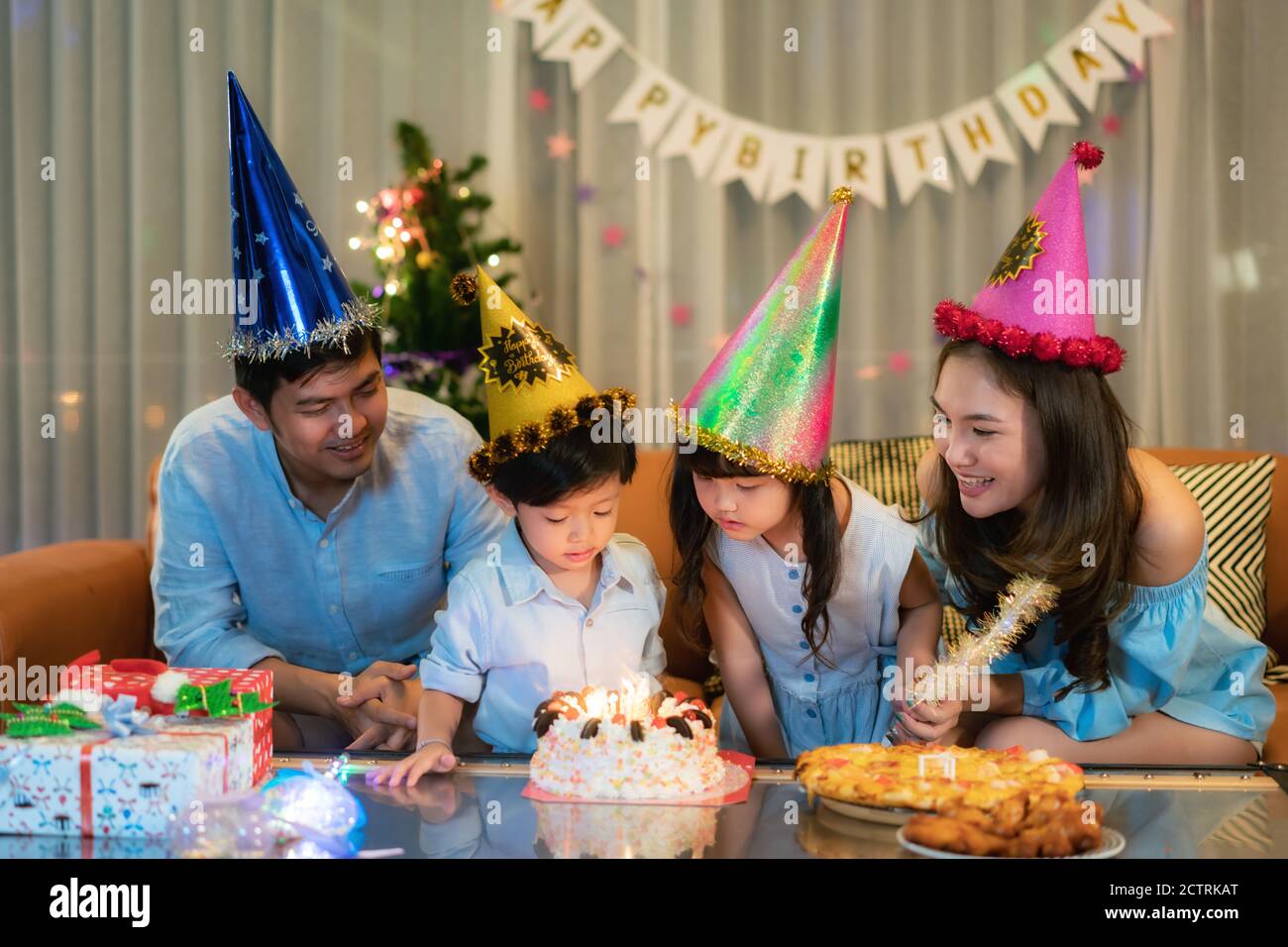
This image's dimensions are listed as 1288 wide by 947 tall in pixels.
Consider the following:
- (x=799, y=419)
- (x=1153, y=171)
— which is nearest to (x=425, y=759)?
(x=799, y=419)

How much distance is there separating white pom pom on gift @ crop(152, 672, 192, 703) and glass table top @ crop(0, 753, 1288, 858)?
6.1 inches

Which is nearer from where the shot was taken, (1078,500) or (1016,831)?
(1016,831)

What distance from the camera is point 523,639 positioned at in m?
1.90

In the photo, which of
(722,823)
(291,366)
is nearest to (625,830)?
(722,823)

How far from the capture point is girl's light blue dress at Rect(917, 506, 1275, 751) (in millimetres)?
1889

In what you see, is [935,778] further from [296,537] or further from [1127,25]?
[1127,25]

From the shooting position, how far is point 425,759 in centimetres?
152

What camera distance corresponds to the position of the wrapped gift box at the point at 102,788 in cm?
130

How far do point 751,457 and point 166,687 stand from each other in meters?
0.83

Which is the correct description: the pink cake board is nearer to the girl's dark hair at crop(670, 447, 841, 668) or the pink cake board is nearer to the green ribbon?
the green ribbon

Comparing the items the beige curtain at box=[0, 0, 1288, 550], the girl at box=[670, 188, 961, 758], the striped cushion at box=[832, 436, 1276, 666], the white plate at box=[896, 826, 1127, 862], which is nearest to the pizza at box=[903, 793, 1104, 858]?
the white plate at box=[896, 826, 1127, 862]

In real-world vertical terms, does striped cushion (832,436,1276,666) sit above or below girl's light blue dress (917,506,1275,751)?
above

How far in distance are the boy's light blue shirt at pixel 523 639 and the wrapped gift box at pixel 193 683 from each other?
0.36 meters

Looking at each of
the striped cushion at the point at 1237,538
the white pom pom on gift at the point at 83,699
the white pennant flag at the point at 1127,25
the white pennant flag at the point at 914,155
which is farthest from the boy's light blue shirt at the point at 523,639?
the white pennant flag at the point at 1127,25
